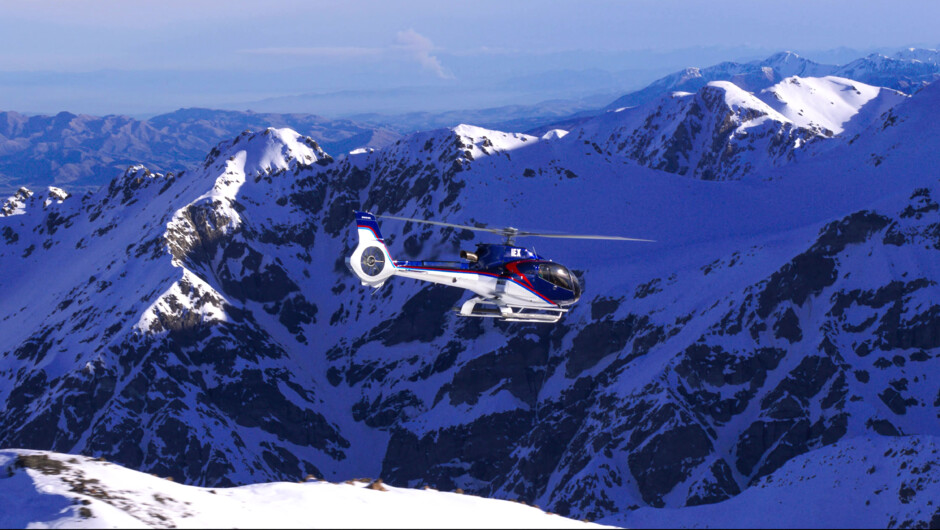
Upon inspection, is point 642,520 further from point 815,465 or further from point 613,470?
point 613,470

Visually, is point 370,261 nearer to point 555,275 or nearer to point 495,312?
point 495,312

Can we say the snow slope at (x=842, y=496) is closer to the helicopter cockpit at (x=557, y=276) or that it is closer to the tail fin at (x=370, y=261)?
the helicopter cockpit at (x=557, y=276)

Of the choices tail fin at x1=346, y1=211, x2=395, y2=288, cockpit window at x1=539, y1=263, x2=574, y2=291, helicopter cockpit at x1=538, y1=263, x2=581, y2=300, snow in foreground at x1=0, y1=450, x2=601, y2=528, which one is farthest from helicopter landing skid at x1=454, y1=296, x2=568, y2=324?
snow in foreground at x1=0, y1=450, x2=601, y2=528

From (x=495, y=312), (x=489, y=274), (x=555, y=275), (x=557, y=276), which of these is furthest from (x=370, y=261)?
(x=557, y=276)

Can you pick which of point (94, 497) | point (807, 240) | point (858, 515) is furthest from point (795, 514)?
point (807, 240)

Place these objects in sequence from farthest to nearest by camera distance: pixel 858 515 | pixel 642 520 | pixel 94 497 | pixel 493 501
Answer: pixel 642 520 < pixel 858 515 < pixel 493 501 < pixel 94 497

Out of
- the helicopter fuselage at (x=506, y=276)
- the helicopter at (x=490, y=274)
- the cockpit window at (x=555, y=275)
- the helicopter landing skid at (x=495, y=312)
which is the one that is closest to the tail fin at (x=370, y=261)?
the helicopter at (x=490, y=274)

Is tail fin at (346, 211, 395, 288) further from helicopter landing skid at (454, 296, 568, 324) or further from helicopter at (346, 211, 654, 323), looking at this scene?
helicopter landing skid at (454, 296, 568, 324)
